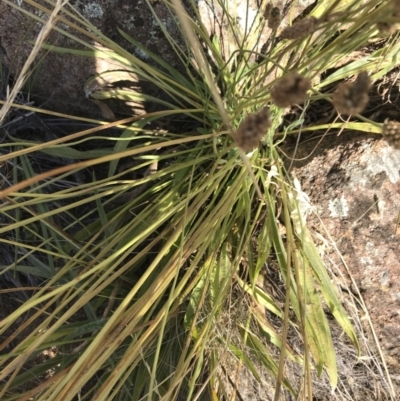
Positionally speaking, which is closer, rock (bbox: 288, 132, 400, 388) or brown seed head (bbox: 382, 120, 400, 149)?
brown seed head (bbox: 382, 120, 400, 149)

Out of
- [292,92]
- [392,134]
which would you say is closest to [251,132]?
[292,92]

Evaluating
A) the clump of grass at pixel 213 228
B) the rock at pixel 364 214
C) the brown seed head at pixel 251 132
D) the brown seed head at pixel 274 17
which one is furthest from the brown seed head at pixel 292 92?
the rock at pixel 364 214

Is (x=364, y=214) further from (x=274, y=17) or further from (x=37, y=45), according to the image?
(x=37, y=45)

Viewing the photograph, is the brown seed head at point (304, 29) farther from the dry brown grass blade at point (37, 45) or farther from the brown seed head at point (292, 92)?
the dry brown grass blade at point (37, 45)

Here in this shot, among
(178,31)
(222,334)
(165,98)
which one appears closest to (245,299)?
(222,334)

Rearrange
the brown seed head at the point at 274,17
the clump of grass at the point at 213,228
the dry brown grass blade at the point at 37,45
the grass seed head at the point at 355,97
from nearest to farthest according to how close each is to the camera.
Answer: the grass seed head at the point at 355,97
the dry brown grass blade at the point at 37,45
the brown seed head at the point at 274,17
the clump of grass at the point at 213,228

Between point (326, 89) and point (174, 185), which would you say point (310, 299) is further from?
point (326, 89)

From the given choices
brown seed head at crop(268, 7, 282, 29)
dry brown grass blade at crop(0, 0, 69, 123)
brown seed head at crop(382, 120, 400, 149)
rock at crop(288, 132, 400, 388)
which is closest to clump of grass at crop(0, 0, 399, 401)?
rock at crop(288, 132, 400, 388)

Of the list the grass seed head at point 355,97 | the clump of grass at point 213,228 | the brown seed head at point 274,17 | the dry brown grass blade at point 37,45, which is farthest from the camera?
the clump of grass at point 213,228

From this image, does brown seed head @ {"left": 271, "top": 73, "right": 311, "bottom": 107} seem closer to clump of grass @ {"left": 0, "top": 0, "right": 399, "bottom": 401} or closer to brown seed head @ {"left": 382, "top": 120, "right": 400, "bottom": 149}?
brown seed head @ {"left": 382, "top": 120, "right": 400, "bottom": 149}
